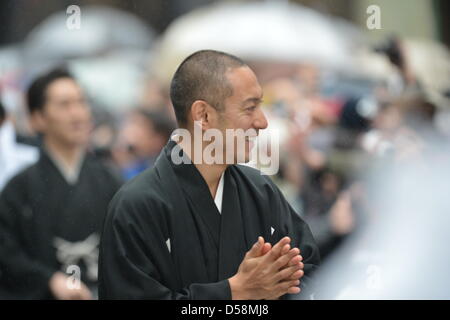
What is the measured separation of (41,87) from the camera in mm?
2908

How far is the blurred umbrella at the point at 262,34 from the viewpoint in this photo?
304cm

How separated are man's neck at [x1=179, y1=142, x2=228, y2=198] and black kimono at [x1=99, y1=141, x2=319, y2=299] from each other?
0.02 meters

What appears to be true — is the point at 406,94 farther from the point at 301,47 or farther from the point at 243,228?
the point at 243,228

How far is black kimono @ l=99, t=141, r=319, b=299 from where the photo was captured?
6.50 ft

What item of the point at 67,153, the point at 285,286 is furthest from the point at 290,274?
the point at 67,153

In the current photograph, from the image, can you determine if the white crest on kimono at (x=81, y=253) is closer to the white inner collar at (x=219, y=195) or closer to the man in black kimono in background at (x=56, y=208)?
the man in black kimono in background at (x=56, y=208)

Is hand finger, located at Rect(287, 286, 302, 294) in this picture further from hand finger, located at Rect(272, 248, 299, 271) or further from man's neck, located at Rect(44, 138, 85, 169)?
man's neck, located at Rect(44, 138, 85, 169)

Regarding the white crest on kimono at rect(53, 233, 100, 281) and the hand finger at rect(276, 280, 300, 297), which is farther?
the white crest on kimono at rect(53, 233, 100, 281)

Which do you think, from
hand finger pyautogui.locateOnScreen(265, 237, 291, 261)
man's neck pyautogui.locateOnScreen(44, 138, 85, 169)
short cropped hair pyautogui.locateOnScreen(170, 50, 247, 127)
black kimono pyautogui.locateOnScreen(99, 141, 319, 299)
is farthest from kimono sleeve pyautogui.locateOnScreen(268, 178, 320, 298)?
man's neck pyautogui.locateOnScreen(44, 138, 85, 169)

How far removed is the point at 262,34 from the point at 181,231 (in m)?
1.69

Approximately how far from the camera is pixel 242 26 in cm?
329

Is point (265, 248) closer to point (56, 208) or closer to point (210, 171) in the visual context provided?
point (210, 171)

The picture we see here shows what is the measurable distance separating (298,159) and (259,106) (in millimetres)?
959
